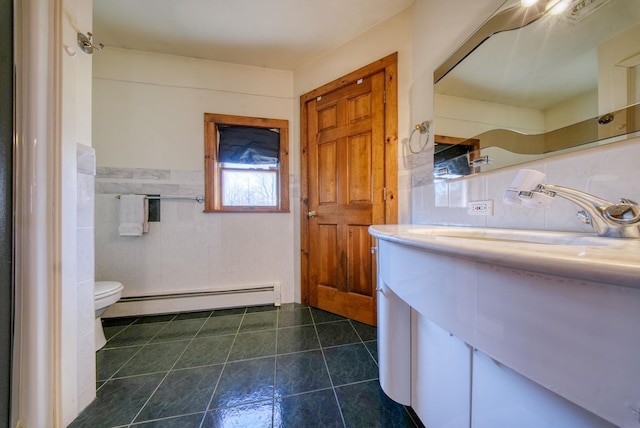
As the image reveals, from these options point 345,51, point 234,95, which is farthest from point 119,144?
point 345,51

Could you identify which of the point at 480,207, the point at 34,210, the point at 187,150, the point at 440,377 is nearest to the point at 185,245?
the point at 187,150

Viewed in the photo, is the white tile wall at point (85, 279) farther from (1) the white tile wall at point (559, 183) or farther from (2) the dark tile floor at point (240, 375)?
(1) the white tile wall at point (559, 183)

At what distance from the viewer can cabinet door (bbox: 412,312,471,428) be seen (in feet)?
1.88

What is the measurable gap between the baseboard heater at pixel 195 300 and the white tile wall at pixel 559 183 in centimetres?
167

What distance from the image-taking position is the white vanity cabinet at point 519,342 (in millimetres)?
239

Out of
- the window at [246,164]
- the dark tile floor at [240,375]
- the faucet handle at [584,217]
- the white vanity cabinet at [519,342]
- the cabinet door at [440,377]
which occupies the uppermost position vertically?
the window at [246,164]

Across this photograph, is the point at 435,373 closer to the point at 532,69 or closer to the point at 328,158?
the point at 532,69

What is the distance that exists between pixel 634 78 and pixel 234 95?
2382mm

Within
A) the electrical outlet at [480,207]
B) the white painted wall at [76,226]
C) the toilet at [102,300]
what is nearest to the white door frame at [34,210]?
the white painted wall at [76,226]

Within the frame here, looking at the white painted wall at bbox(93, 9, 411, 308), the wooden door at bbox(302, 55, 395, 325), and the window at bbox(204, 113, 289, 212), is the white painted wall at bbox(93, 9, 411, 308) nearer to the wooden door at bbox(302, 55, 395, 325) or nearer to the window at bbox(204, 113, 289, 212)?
the window at bbox(204, 113, 289, 212)

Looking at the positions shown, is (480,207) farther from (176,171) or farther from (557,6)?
(176,171)

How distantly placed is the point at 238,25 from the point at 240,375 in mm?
2378

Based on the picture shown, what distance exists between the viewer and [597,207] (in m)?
0.56

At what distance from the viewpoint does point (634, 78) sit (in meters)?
0.65
